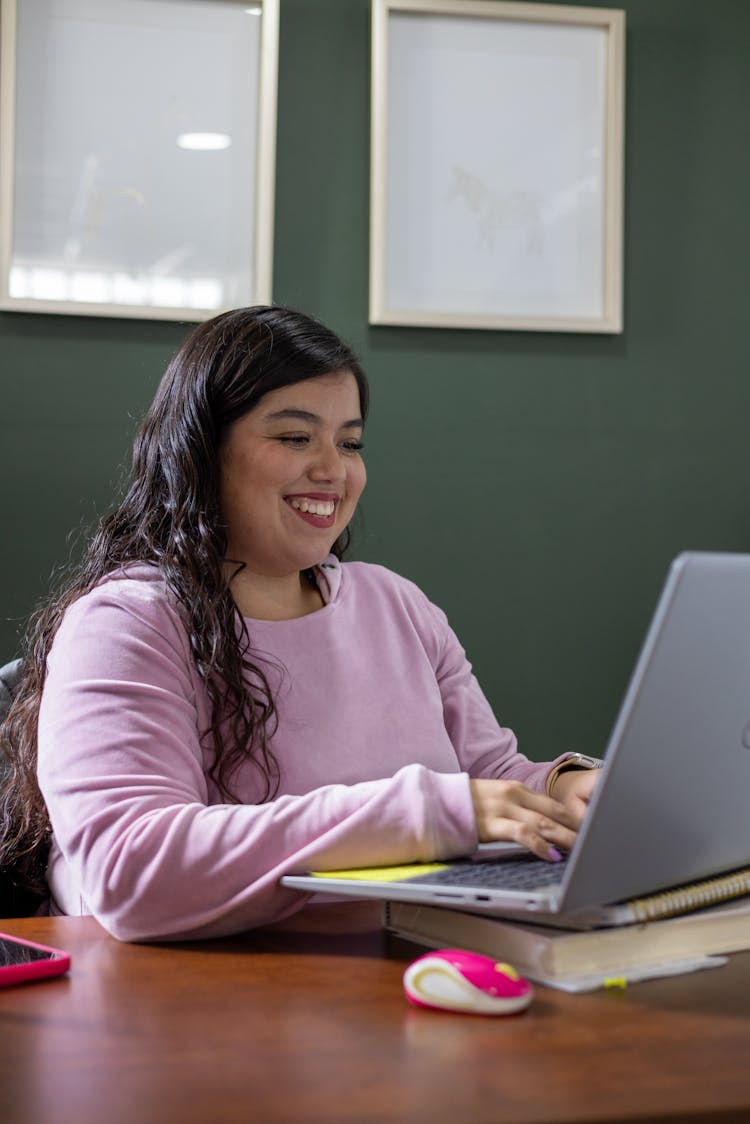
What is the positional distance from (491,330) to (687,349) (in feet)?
1.42

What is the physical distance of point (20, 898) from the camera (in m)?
1.44

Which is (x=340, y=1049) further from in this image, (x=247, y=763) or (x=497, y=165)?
(x=497, y=165)

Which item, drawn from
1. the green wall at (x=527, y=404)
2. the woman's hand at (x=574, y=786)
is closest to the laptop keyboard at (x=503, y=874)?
the woman's hand at (x=574, y=786)

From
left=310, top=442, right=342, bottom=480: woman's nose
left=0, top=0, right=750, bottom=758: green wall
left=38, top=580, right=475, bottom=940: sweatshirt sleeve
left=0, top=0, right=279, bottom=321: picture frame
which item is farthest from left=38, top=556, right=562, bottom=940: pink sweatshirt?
left=0, top=0, right=279, bottom=321: picture frame

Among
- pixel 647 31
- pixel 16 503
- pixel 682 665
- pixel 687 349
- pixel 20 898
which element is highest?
pixel 647 31

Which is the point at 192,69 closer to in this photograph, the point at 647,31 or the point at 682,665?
the point at 647,31

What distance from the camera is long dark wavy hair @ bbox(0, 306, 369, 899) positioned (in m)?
1.37

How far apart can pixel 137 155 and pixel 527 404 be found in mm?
912

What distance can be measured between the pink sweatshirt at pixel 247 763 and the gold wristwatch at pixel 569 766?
8 centimetres

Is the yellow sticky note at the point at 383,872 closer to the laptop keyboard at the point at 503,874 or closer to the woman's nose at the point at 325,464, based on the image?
the laptop keyboard at the point at 503,874

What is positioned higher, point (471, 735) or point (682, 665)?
point (682, 665)

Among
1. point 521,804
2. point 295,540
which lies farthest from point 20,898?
point 521,804

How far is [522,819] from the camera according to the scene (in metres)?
1.05

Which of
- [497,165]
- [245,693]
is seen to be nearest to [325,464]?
[245,693]
